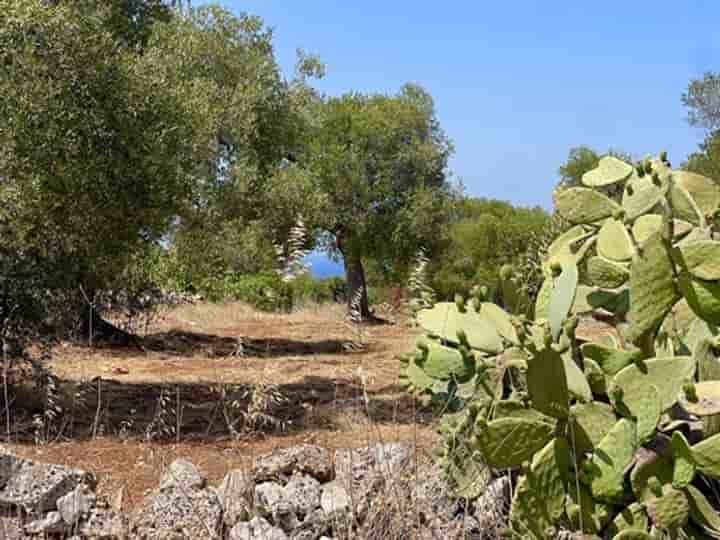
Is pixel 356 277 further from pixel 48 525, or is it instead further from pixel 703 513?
pixel 703 513

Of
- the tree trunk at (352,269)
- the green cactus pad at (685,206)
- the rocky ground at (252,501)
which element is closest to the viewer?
the green cactus pad at (685,206)

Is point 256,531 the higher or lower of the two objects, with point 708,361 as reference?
lower

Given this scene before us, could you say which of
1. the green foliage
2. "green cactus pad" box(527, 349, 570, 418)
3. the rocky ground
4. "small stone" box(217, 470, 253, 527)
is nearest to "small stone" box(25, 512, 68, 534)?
the rocky ground

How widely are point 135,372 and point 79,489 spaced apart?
7.59 m

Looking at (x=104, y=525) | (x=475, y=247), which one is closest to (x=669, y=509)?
(x=104, y=525)

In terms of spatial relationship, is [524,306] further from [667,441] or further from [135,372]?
[135,372]

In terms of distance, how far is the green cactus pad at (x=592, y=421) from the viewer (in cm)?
239

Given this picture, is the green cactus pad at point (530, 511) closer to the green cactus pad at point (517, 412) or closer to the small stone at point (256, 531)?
the green cactus pad at point (517, 412)

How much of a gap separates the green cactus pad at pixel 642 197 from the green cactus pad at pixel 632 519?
1.01 m

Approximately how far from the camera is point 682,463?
2334 millimetres

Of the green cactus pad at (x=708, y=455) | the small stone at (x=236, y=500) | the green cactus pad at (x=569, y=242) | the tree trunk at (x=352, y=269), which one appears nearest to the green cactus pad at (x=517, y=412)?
the green cactus pad at (x=708, y=455)

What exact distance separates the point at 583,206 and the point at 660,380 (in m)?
0.90

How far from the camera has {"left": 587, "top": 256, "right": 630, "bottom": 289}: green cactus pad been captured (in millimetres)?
2820

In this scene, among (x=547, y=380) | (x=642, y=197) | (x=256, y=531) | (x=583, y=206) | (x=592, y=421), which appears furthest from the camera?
(x=256, y=531)
